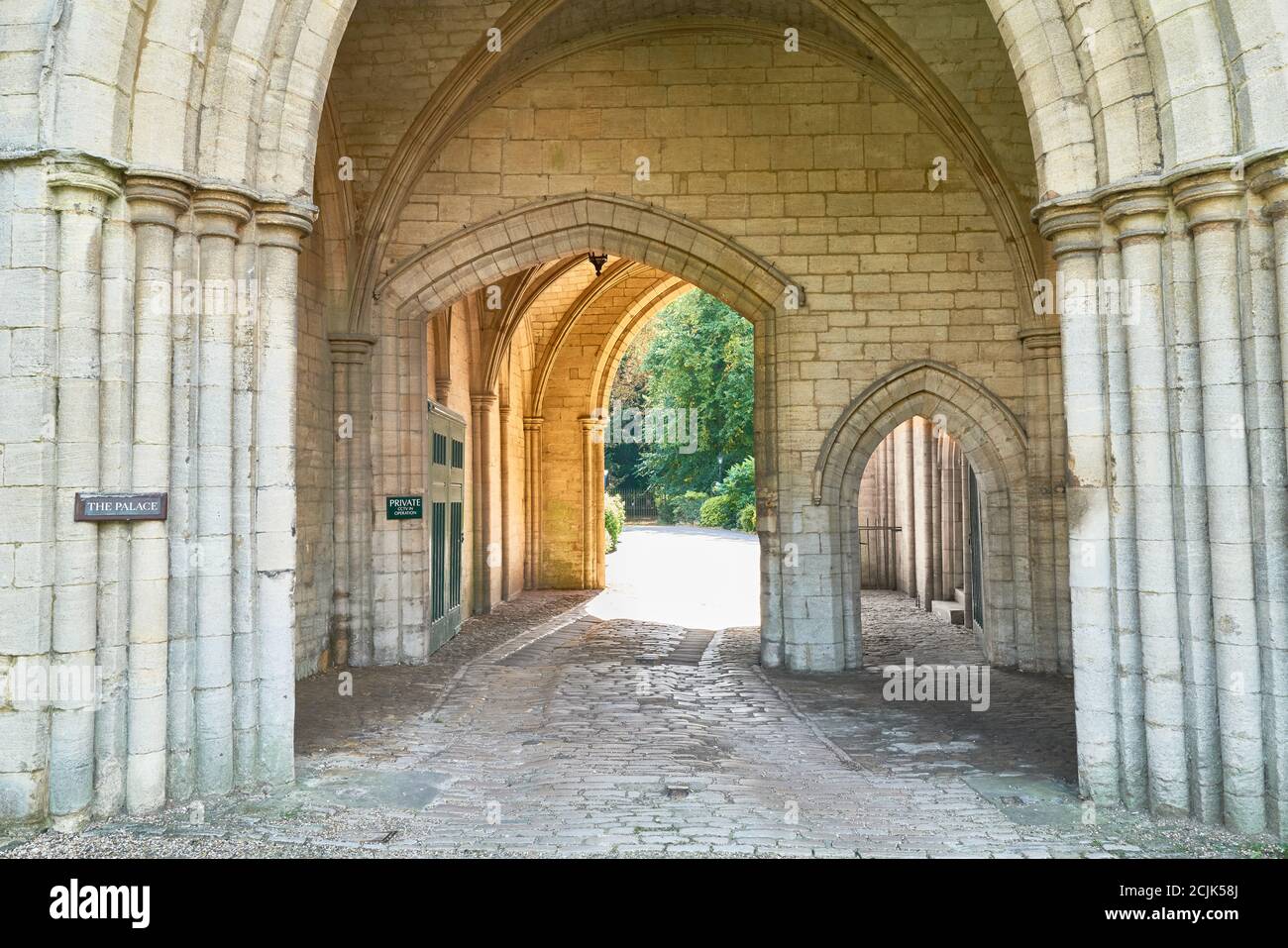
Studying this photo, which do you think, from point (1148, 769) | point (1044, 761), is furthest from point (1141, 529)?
point (1044, 761)

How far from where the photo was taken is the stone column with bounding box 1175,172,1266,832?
457cm

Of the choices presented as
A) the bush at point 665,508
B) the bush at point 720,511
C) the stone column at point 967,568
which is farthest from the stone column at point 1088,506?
the bush at point 665,508

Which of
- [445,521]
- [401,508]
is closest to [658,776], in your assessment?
[401,508]

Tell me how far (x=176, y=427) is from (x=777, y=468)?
6.21 m

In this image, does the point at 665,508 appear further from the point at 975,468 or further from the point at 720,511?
the point at 975,468

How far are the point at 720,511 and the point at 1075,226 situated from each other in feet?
104

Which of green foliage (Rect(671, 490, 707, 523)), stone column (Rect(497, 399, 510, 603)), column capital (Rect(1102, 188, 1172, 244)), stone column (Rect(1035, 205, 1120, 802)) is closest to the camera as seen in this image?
column capital (Rect(1102, 188, 1172, 244))

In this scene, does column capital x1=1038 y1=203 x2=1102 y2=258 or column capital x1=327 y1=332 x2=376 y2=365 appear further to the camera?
column capital x1=327 y1=332 x2=376 y2=365

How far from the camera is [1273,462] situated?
15.0ft

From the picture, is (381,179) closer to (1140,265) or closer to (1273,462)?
(1140,265)

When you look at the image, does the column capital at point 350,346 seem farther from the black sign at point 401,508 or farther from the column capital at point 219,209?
the column capital at point 219,209

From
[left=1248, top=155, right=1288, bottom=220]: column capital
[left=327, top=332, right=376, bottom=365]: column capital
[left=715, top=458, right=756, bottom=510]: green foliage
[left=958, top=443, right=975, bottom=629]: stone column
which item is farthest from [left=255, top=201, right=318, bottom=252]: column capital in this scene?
[left=715, top=458, right=756, bottom=510]: green foliage

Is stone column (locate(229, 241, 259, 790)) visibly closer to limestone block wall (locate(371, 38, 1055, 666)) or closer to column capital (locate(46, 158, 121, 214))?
column capital (locate(46, 158, 121, 214))

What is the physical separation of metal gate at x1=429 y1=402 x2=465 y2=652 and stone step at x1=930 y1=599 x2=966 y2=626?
6.67m
